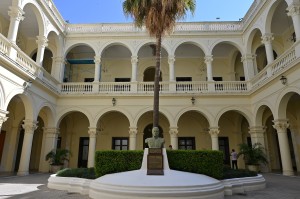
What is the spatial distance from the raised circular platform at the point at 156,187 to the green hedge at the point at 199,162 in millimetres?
1646

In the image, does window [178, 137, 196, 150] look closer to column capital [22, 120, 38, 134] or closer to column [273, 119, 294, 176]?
column [273, 119, 294, 176]

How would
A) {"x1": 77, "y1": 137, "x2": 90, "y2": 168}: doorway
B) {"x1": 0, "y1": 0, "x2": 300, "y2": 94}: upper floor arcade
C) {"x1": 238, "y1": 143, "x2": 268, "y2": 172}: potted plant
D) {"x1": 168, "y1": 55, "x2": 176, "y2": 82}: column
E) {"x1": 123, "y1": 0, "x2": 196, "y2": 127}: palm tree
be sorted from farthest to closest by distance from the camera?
1. {"x1": 77, "y1": 137, "x2": 90, "y2": 168}: doorway
2. {"x1": 168, "y1": 55, "x2": 176, "y2": 82}: column
3. {"x1": 0, "y1": 0, "x2": 300, "y2": 94}: upper floor arcade
4. {"x1": 238, "y1": 143, "x2": 268, "y2": 172}: potted plant
5. {"x1": 123, "y1": 0, "x2": 196, "y2": 127}: palm tree

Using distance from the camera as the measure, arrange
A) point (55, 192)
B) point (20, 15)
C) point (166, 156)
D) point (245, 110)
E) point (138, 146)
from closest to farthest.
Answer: point (55, 192), point (166, 156), point (20, 15), point (245, 110), point (138, 146)

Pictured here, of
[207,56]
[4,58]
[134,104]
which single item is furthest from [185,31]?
[4,58]

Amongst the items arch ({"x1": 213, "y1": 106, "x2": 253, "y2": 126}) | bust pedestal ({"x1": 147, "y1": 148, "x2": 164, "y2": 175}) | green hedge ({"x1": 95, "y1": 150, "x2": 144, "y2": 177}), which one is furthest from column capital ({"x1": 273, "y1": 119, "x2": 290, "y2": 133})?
green hedge ({"x1": 95, "y1": 150, "x2": 144, "y2": 177})

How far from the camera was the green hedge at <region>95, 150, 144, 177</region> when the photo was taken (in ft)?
29.6

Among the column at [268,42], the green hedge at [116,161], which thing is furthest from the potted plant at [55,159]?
the column at [268,42]

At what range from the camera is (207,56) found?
1773cm

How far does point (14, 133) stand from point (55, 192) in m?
10.5

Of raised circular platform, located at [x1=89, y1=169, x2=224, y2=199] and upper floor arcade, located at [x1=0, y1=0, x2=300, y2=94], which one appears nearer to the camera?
raised circular platform, located at [x1=89, y1=169, x2=224, y2=199]

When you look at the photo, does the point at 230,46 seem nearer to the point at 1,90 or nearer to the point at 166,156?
the point at 166,156

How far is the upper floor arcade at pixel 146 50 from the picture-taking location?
1475cm

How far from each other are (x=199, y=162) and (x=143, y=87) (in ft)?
30.1

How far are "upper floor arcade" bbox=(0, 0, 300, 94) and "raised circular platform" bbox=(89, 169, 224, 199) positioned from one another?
8441mm
